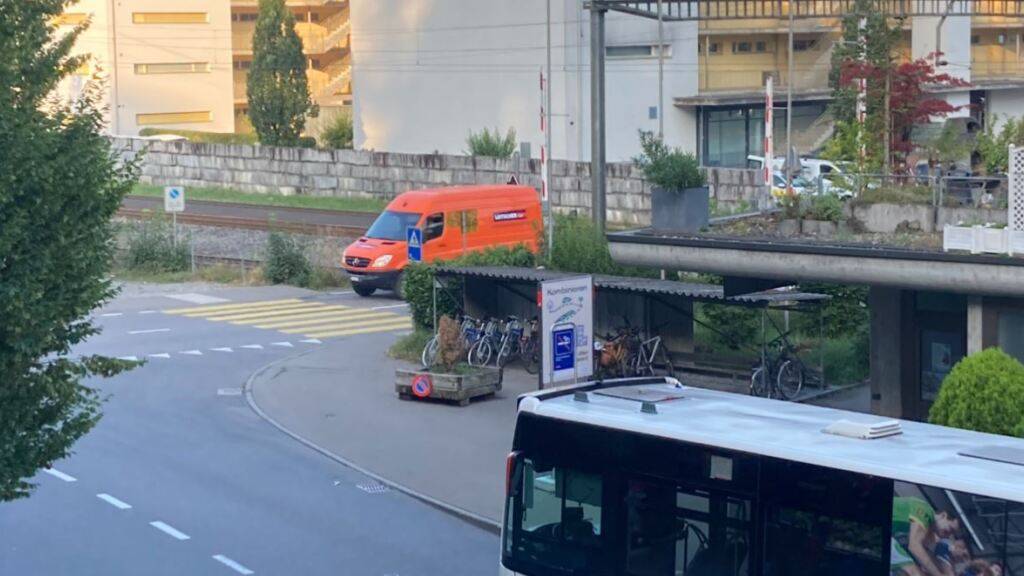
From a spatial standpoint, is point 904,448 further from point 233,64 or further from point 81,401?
point 233,64

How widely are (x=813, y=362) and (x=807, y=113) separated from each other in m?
38.4

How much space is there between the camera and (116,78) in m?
74.0

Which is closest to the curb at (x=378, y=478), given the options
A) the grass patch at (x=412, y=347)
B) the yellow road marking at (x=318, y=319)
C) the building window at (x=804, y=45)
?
the grass patch at (x=412, y=347)

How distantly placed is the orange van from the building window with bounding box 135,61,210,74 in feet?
150

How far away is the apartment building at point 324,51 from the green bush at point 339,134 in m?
2.29

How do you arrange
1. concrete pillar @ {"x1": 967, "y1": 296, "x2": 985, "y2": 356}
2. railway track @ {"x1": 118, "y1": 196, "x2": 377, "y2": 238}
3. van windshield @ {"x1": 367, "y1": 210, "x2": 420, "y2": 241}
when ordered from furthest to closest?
railway track @ {"x1": 118, "y1": 196, "x2": 377, "y2": 238}, van windshield @ {"x1": 367, "y1": 210, "x2": 420, "y2": 241}, concrete pillar @ {"x1": 967, "y1": 296, "x2": 985, "y2": 356}

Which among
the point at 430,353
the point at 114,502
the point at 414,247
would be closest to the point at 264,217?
the point at 414,247

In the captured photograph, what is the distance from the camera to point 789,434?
9.57m

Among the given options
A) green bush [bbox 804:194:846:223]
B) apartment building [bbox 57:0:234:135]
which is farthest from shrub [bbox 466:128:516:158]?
green bush [bbox 804:194:846:223]

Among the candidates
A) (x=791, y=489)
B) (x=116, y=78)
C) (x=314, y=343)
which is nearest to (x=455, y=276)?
(x=314, y=343)

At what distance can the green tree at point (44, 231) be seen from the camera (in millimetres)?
10133

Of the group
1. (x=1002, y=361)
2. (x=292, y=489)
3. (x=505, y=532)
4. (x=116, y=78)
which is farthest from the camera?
(x=116, y=78)

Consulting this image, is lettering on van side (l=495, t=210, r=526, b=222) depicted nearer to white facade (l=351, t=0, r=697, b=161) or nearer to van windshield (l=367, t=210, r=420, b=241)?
van windshield (l=367, t=210, r=420, b=241)

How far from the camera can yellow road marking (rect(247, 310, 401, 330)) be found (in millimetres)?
31016
